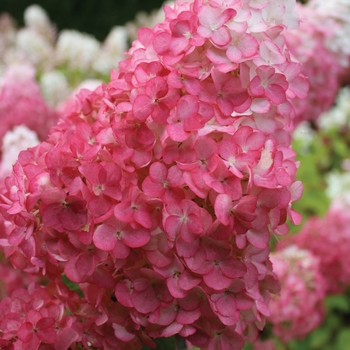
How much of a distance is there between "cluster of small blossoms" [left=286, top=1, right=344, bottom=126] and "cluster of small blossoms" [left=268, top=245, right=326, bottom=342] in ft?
1.18

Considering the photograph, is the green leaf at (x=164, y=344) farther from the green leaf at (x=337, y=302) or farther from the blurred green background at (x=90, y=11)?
the blurred green background at (x=90, y=11)

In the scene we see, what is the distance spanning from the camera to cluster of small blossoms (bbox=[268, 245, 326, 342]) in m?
1.33

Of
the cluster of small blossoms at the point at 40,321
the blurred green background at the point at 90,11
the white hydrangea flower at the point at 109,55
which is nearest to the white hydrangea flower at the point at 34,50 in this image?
the white hydrangea flower at the point at 109,55

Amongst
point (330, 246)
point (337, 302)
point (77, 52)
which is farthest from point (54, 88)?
point (337, 302)

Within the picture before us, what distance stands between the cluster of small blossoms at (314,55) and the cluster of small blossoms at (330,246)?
0.98 ft

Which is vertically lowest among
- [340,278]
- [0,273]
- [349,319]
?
[349,319]

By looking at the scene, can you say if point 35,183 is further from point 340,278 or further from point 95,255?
point 340,278

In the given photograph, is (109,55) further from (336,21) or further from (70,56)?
(336,21)

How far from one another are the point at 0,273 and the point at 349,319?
5.12ft

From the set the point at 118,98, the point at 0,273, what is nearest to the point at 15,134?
the point at 0,273

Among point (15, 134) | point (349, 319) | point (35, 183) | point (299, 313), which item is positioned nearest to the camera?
point (35, 183)

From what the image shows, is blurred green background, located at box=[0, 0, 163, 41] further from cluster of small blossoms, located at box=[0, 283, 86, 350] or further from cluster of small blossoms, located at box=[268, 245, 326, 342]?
cluster of small blossoms, located at box=[0, 283, 86, 350]

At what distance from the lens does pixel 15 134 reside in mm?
1029

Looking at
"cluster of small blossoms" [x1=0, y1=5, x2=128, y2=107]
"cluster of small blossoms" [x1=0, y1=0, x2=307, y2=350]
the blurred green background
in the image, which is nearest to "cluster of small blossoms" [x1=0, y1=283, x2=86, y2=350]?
"cluster of small blossoms" [x1=0, y1=0, x2=307, y2=350]
